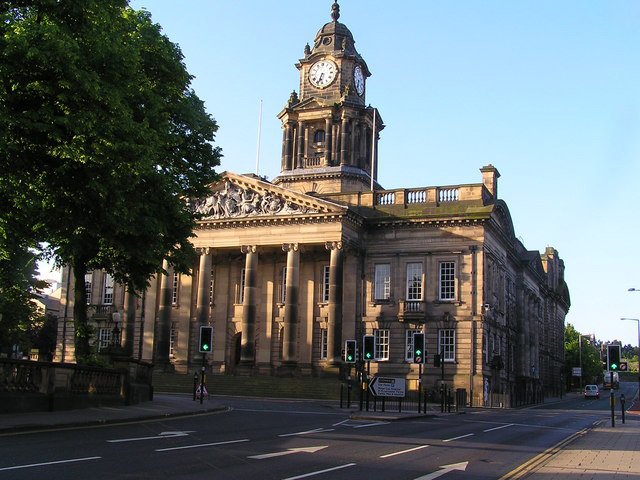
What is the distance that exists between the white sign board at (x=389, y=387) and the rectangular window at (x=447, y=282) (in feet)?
76.2

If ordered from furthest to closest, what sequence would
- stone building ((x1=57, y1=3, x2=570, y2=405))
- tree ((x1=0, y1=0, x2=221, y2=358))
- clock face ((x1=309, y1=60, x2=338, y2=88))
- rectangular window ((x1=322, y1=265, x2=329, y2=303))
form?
clock face ((x1=309, y1=60, x2=338, y2=88))
rectangular window ((x1=322, y1=265, x2=329, y2=303))
stone building ((x1=57, y1=3, x2=570, y2=405))
tree ((x1=0, y1=0, x2=221, y2=358))

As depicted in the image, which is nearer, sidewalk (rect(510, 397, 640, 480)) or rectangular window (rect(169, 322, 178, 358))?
sidewalk (rect(510, 397, 640, 480))

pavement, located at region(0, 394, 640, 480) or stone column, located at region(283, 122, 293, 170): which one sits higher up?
stone column, located at region(283, 122, 293, 170)

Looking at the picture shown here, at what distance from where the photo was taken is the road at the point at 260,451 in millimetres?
13148

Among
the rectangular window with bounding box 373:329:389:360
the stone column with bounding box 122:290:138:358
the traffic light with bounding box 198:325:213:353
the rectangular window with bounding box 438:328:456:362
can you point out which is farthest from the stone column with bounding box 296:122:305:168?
the traffic light with bounding box 198:325:213:353

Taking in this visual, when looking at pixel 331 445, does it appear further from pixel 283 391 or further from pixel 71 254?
pixel 283 391

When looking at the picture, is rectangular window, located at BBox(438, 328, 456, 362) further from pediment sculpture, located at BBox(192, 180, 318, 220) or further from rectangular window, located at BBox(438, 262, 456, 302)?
pediment sculpture, located at BBox(192, 180, 318, 220)

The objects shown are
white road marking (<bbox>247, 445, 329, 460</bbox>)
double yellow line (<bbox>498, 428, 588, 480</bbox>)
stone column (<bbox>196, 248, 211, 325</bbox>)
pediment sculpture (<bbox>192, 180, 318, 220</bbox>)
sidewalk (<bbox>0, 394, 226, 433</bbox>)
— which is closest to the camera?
double yellow line (<bbox>498, 428, 588, 480</bbox>)

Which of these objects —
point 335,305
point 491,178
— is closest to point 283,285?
point 335,305

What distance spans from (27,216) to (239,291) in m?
38.5

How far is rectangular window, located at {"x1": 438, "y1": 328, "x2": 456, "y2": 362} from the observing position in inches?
2235

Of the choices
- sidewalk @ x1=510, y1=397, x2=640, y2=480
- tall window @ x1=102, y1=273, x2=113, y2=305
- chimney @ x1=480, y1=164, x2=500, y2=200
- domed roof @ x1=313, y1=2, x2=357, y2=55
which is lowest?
sidewalk @ x1=510, y1=397, x2=640, y2=480

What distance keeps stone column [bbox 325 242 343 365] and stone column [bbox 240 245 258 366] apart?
5888 mm

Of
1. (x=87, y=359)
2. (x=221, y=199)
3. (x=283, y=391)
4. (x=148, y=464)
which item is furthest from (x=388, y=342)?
(x=148, y=464)
